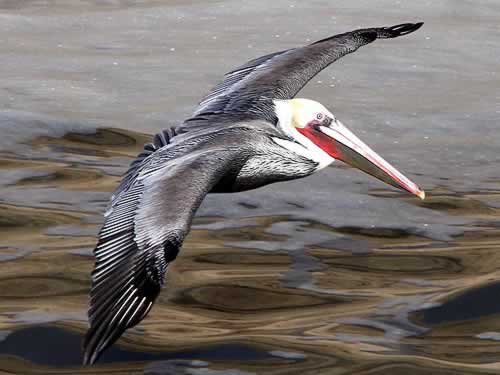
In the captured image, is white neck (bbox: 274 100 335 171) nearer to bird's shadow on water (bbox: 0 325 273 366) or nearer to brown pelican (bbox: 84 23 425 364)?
brown pelican (bbox: 84 23 425 364)

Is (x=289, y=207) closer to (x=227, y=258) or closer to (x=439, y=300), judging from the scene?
(x=227, y=258)

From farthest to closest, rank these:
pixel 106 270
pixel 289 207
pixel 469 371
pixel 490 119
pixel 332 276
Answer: pixel 490 119, pixel 289 207, pixel 332 276, pixel 469 371, pixel 106 270

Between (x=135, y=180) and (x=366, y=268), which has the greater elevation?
(x=135, y=180)

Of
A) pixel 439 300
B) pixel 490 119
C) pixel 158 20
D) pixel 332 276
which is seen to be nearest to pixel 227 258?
pixel 332 276

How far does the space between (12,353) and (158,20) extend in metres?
6.64

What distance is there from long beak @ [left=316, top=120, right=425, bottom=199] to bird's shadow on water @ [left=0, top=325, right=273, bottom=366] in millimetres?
1518

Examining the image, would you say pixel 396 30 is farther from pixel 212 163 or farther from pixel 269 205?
pixel 212 163

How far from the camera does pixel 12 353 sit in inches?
221

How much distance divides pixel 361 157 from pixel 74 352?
2.08 m

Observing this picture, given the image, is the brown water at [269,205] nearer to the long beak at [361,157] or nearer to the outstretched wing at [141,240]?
the long beak at [361,157]

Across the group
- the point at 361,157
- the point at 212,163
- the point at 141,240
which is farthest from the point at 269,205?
the point at 141,240

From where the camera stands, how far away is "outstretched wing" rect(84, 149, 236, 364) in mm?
4828

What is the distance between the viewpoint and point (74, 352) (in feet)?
18.3

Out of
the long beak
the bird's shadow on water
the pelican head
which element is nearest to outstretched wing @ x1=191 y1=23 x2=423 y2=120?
the pelican head
